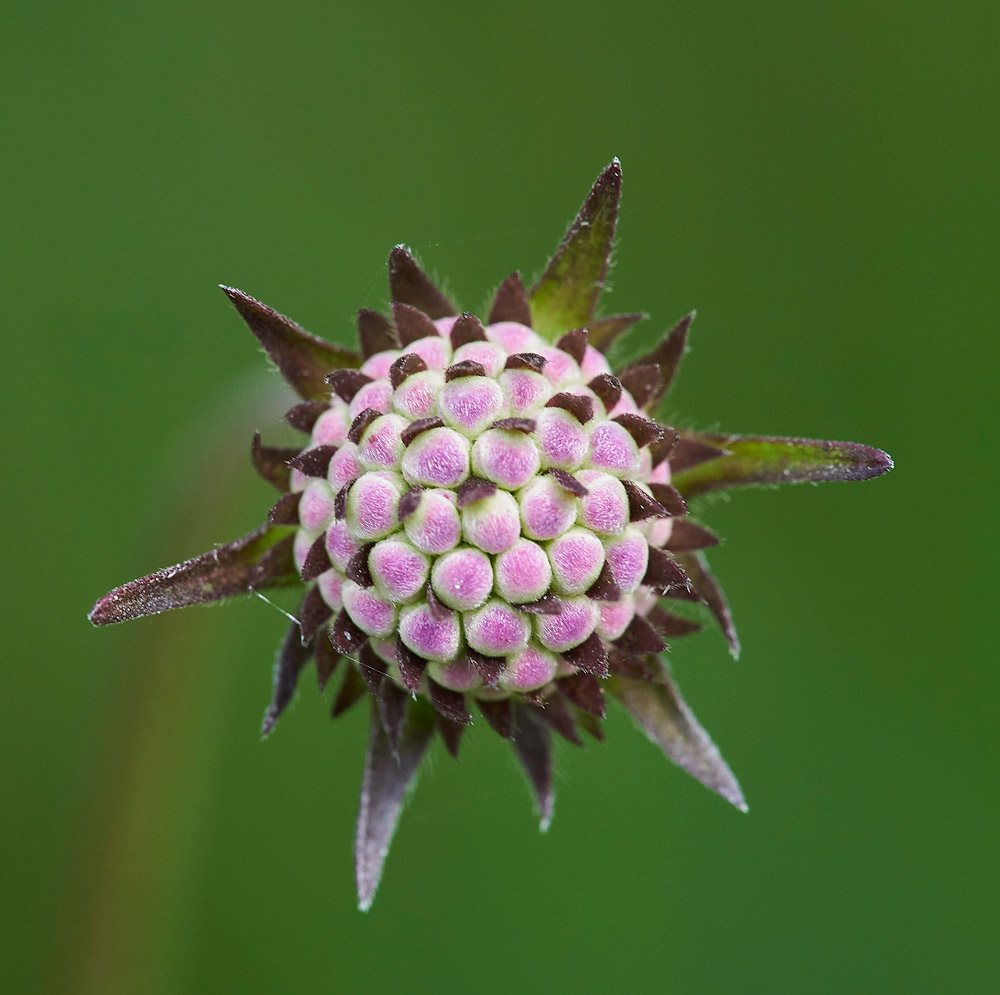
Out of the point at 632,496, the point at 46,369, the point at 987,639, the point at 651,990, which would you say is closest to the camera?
the point at 632,496

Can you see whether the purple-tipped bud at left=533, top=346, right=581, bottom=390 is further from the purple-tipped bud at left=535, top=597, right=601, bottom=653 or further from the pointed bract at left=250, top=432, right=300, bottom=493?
the pointed bract at left=250, top=432, right=300, bottom=493

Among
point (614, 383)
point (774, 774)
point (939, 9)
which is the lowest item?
point (774, 774)

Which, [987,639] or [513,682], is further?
[987,639]

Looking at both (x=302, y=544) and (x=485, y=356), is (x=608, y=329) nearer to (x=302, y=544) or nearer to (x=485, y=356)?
(x=485, y=356)

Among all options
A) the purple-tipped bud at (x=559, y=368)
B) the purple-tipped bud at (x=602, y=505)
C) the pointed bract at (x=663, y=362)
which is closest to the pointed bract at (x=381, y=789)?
the purple-tipped bud at (x=602, y=505)

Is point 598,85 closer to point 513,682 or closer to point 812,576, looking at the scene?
point 812,576

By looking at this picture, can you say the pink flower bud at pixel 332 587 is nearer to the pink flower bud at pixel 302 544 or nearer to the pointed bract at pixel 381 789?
the pink flower bud at pixel 302 544

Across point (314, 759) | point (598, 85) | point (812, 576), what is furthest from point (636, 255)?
point (314, 759)

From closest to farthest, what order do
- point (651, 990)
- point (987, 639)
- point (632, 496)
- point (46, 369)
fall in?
point (632, 496), point (651, 990), point (987, 639), point (46, 369)
